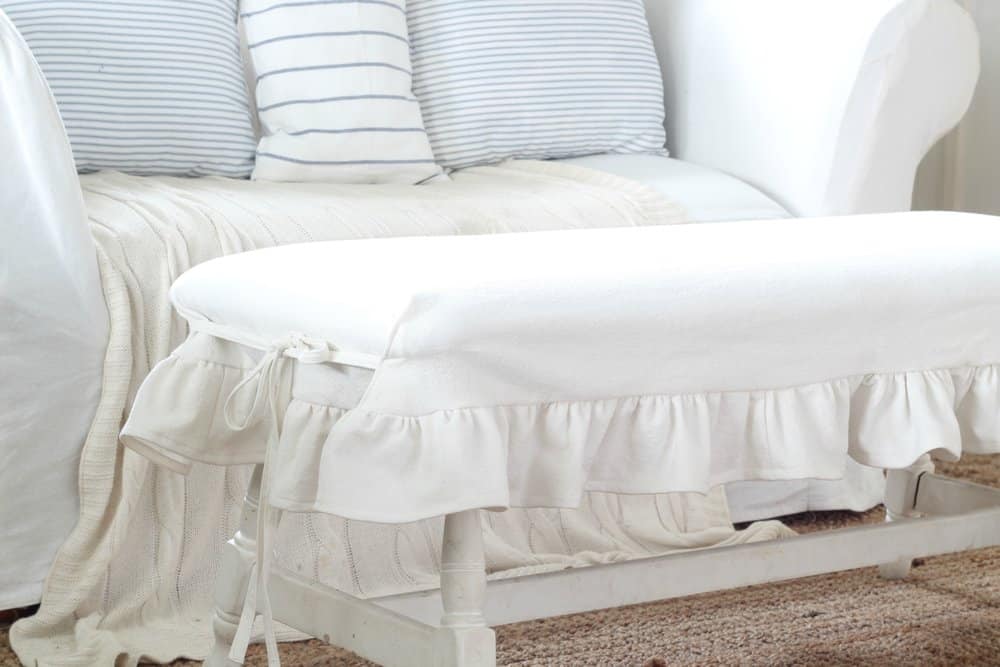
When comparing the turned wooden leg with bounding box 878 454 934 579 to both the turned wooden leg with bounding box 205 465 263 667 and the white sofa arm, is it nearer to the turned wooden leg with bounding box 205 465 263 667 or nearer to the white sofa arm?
the white sofa arm

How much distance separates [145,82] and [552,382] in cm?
102

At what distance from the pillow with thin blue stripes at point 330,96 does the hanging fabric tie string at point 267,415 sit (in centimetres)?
86

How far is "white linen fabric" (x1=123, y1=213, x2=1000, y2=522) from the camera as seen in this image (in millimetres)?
808

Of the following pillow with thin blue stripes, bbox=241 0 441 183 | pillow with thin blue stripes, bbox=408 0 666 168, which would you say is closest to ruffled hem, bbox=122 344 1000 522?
pillow with thin blue stripes, bbox=241 0 441 183

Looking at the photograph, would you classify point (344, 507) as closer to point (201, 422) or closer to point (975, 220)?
point (201, 422)

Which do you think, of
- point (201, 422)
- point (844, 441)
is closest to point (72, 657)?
point (201, 422)

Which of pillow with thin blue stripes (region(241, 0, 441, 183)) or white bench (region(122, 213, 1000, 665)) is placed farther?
pillow with thin blue stripes (region(241, 0, 441, 183))

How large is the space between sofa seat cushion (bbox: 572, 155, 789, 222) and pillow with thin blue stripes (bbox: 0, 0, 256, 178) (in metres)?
0.51

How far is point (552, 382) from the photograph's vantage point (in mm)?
853

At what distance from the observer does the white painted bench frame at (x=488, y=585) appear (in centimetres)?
88

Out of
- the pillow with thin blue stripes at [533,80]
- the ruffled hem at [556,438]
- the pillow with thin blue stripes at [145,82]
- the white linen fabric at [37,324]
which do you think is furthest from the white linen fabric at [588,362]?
the pillow with thin blue stripes at [533,80]

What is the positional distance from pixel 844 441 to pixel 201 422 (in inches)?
18.0

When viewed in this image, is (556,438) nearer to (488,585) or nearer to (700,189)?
(488,585)

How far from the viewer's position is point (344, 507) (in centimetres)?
81
